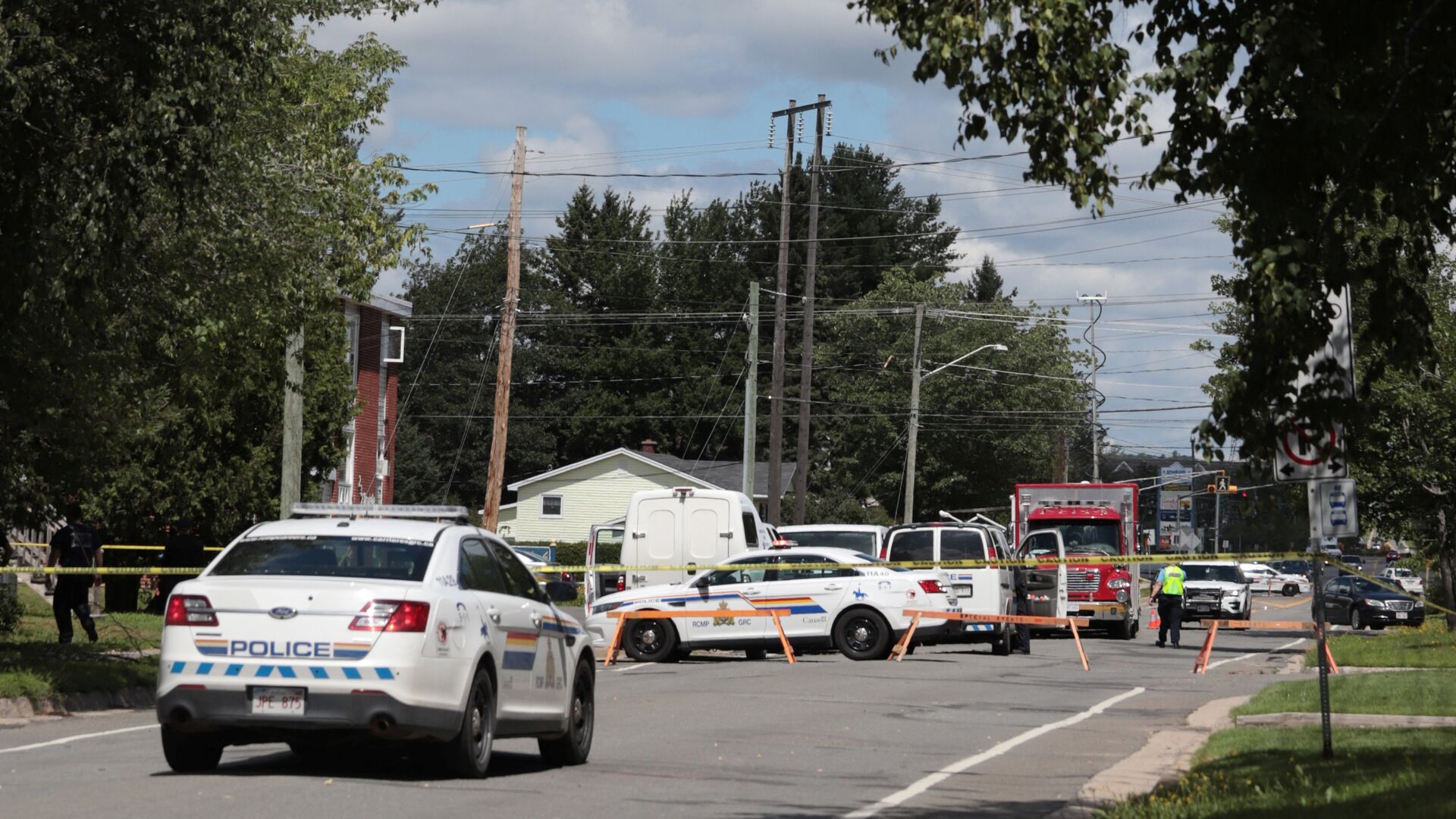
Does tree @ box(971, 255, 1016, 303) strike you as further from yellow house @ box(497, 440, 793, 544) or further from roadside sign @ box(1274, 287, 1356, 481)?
roadside sign @ box(1274, 287, 1356, 481)

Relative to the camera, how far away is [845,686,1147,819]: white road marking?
10578 mm

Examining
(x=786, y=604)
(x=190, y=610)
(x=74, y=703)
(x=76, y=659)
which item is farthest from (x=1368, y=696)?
(x=76, y=659)

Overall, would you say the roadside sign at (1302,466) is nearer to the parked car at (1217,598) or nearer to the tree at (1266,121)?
the tree at (1266,121)

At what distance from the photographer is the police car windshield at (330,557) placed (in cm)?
1085

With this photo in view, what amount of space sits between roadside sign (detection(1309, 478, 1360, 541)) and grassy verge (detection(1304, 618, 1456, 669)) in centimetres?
956

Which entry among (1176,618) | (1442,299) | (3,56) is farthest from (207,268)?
(1442,299)

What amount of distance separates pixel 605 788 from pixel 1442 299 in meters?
26.4

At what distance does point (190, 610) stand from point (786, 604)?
15.3 m

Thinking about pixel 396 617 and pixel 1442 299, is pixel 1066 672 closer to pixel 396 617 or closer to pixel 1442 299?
pixel 1442 299

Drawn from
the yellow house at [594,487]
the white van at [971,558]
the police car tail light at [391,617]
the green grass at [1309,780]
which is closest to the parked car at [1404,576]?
the yellow house at [594,487]

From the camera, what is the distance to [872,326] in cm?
8681

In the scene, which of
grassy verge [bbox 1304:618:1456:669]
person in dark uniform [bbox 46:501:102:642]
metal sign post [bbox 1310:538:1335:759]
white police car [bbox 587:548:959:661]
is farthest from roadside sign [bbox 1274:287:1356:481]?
person in dark uniform [bbox 46:501:102:642]

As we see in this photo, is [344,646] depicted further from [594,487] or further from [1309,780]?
[594,487]

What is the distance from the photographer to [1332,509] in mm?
14930
